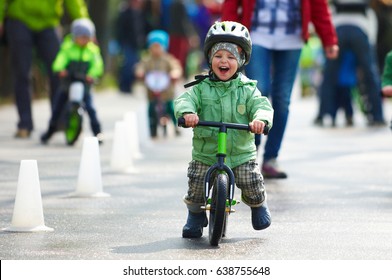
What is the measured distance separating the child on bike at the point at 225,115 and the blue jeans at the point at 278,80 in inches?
131

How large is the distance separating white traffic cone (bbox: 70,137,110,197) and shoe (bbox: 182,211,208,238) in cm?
250

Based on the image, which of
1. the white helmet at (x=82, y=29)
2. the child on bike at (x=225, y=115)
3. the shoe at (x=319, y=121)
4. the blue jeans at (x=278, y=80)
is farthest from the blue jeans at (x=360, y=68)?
the child on bike at (x=225, y=115)

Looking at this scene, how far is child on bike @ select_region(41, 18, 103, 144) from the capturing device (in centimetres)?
1686

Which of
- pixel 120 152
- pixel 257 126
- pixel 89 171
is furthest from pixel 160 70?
pixel 257 126

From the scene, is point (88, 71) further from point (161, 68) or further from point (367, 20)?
point (367, 20)

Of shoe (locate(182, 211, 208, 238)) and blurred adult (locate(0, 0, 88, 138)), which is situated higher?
blurred adult (locate(0, 0, 88, 138))

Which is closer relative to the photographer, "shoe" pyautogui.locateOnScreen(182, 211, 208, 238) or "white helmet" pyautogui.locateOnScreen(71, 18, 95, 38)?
"shoe" pyautogui.locateOnScreen(182, 211, 208, 238)

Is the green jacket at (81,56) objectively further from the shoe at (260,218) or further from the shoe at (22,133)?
the shoe at (260,218)

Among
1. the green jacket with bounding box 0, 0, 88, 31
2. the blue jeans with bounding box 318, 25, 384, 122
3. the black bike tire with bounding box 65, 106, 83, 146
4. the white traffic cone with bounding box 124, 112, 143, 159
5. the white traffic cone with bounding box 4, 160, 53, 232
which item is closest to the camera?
the white traffic cone with bounding box 4, 160, 53, 232

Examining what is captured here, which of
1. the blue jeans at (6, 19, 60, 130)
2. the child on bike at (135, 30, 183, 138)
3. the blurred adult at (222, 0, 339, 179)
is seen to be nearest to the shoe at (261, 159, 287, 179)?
the blurred adult at (222, 0, 339, 179)

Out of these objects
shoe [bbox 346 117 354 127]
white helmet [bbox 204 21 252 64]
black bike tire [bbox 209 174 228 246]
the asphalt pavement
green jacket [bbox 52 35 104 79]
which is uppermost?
white helmet [bbox 204 21 252 64]

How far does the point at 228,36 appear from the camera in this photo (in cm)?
894

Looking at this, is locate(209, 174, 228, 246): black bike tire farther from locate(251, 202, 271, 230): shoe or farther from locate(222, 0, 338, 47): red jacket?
locate(222, 0, 338, 47): red jacket
